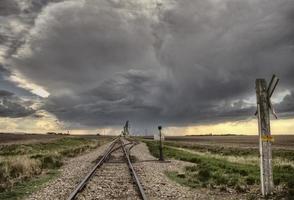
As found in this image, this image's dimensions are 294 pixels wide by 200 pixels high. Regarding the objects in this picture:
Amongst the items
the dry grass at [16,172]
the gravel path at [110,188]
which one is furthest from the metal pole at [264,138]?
the dry grass at [16,172]

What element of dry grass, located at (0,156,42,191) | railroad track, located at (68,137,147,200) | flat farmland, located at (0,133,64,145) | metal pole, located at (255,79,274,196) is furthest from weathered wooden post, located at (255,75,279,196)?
flat farmland, located at (0,133,64,145)

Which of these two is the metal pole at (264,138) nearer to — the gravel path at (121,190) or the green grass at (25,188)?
the gravel path at (121,190)

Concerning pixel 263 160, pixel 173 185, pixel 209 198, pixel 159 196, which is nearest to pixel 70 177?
pixel 173 185

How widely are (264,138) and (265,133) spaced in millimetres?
170

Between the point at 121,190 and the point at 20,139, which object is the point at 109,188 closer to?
the point at 121,190

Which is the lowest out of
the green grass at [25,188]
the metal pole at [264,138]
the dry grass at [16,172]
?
the green grass at [25,188]

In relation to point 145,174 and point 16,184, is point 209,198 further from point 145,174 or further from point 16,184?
point 16,184

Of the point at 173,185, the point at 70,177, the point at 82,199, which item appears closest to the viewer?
the point at 82,199

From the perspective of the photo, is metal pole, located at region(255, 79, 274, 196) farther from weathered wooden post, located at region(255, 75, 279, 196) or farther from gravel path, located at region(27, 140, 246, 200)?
gravel path, located at region(27, 140, 246, 200)

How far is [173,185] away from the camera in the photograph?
14828 mm

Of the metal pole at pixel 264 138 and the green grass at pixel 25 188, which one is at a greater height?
the metal pole at pixel 264 138

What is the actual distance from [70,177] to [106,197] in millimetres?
5950

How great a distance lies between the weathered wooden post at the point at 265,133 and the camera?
1181 cm

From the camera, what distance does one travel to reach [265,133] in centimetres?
1197
